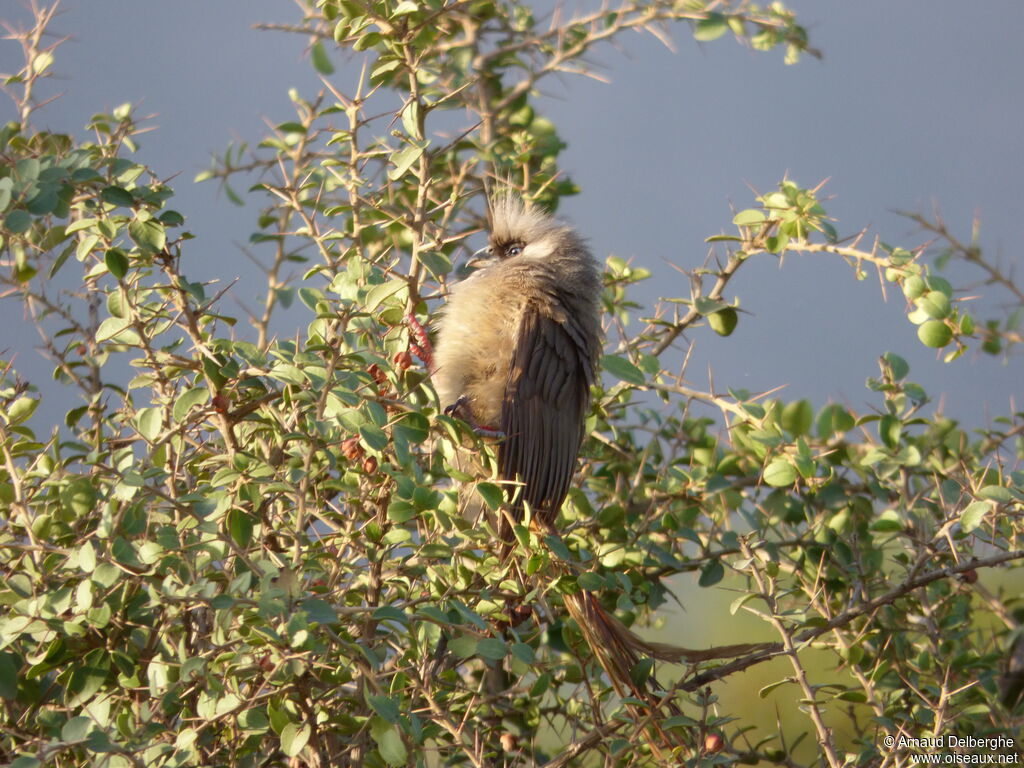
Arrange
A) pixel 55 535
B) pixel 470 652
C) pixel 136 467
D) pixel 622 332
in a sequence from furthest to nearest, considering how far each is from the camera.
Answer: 1. pixel 622 332
2. pixel 55 535
3. pixel 470 652
4. pixel 136 467

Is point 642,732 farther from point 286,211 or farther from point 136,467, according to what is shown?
point 286,211

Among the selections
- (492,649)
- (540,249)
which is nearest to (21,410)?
(492,649)

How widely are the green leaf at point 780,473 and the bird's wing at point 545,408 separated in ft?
1.92

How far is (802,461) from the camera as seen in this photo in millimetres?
2105

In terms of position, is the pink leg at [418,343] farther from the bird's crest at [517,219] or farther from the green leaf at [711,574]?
the green leaf at [711,574]

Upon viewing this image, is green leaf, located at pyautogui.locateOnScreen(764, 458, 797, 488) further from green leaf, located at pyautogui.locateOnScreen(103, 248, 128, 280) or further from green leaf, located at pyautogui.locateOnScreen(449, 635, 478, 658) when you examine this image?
green leaf, located at pyautogui.locateOnScreen(103, 248, 128, 280)

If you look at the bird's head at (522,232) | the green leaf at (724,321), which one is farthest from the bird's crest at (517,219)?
the green leaf at (724,321)

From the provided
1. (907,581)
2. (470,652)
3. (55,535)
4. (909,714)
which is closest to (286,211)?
(55,535)

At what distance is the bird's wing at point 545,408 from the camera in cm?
260

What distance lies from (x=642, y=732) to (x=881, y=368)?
105 cm

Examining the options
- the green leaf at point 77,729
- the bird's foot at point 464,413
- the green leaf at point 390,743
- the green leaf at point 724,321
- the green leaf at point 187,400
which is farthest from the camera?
the bird's foot at point 464,413

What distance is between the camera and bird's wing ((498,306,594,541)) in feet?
8.53

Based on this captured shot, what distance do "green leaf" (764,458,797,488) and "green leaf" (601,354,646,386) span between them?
0.34 meters

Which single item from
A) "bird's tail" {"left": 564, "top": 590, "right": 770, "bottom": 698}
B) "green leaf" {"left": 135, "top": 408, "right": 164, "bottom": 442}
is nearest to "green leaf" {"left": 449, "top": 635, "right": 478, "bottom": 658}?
"bird's tail" {"left": 564, "top": 590, "right": 770, "bottom": 698}
